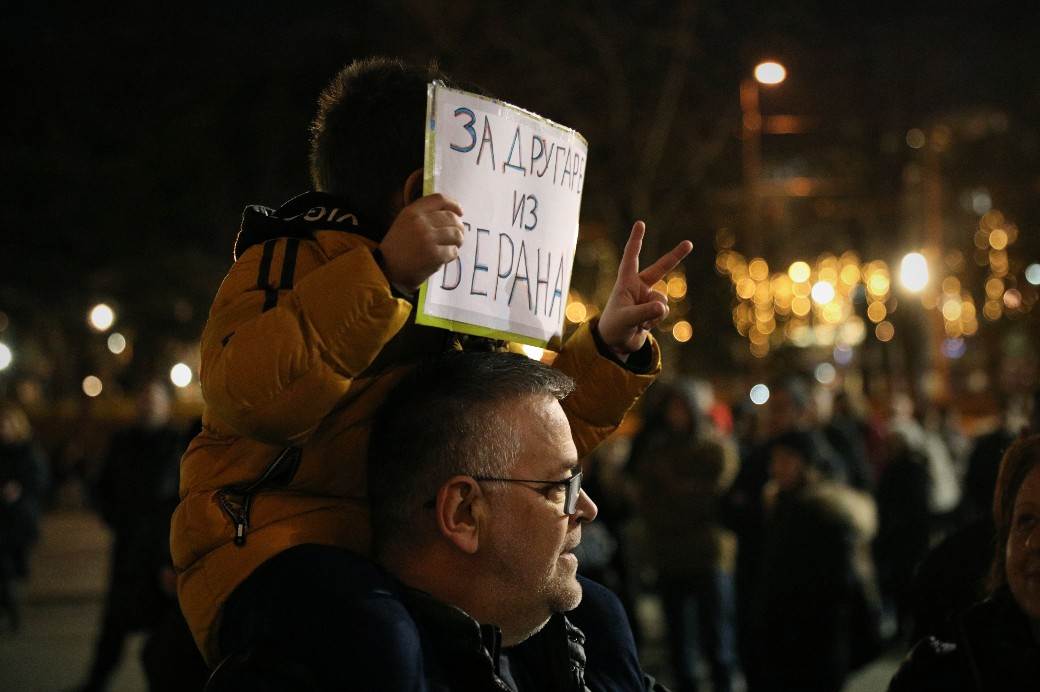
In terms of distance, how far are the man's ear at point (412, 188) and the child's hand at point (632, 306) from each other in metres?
0.54

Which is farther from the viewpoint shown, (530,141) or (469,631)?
(530,141)

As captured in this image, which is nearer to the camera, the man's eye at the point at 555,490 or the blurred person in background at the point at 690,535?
the man's eye at the point at 555,490

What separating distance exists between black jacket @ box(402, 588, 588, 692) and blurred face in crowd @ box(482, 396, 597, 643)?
0.26 feet

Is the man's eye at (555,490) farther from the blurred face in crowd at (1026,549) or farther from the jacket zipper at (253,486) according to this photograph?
the blurred face in crowd at (1026,549)

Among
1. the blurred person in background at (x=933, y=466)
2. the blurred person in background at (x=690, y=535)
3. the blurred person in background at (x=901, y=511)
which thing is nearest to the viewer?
the blurred person in background at (x=690, y=535)

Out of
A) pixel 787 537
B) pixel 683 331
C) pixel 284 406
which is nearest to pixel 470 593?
pixel 284 406

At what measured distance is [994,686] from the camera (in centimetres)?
283

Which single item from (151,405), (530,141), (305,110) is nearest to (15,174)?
(305,110)

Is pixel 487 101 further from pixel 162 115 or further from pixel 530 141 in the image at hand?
pixel 162 115

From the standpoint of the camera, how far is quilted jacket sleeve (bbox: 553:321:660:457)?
3002mm

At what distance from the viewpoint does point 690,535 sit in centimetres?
859

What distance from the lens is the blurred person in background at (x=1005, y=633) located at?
2840 mm

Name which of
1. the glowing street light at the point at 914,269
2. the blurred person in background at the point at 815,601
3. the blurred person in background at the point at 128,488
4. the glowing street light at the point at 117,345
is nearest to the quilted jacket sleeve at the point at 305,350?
the blurred person in background at the point at 815,601

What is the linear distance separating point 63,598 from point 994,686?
1202 cm
